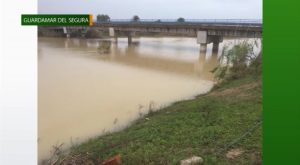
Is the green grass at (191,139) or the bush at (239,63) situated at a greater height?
the bush at (239,63)

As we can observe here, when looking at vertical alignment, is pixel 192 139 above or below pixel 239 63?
below

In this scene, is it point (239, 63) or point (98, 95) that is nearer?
point (98, 95)

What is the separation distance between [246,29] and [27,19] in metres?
18.3

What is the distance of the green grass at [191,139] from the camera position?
4129mm

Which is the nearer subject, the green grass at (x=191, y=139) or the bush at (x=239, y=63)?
the green grass at (x=191, y=139)

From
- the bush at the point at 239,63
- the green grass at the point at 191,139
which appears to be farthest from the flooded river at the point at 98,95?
the green grass at the point at 191,139

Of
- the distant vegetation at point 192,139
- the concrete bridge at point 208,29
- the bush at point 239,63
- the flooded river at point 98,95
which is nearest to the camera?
the distant vegetation at point 192,139

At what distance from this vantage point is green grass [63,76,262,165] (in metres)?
4.13

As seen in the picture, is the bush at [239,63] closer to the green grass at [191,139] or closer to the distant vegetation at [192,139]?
the distant vegetation at [192,139]

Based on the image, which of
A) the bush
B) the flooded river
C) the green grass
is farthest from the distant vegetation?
the bush

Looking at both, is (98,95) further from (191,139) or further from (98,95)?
(191,139)

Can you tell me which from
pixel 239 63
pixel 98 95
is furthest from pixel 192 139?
pixel 239 63

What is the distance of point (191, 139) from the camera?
479 centimetres

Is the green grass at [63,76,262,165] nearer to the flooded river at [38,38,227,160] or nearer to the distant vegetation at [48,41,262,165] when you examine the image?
the distant vegetation at [48,41,262,165]
